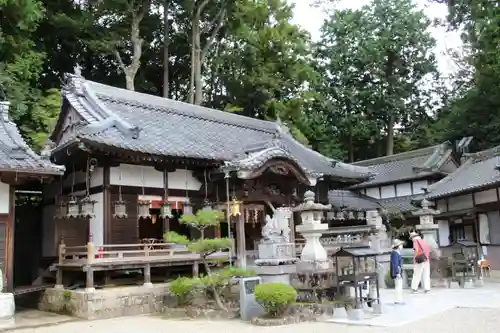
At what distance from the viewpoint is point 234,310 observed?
40.4ft

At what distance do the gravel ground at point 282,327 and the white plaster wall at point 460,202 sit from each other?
1410cm

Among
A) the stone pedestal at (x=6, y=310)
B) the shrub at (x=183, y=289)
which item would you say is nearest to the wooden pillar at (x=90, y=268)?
the stone pedestal at (x=6, y=310)

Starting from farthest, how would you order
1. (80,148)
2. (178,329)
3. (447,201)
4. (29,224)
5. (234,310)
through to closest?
(447,201)
(29,224)
(80,148)
(234,310)
(178,329)

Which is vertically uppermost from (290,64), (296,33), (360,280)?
(296,33)

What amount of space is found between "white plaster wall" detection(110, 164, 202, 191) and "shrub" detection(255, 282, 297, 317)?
22.6ft

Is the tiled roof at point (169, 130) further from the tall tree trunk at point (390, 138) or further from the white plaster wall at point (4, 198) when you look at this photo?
the tall tree trunk at point (390, 138)

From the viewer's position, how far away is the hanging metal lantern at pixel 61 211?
51.7ft

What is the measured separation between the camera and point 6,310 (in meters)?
11.9

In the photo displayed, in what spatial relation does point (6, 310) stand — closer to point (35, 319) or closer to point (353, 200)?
point (35, 319)

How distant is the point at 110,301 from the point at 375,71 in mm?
35236

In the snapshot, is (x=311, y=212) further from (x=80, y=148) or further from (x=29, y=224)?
(x=29, y=224)

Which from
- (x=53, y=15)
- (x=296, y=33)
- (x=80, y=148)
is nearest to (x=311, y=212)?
(x=80, y=148)

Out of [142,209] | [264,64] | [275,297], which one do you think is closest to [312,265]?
[275,297]

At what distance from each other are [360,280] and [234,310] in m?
3.36
